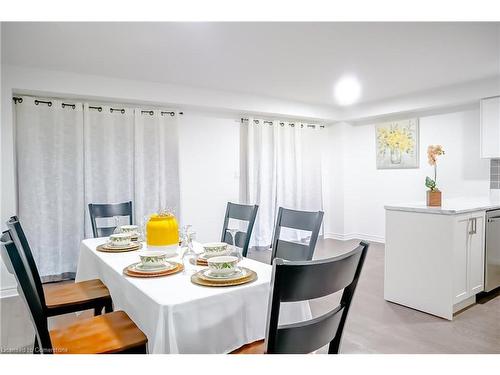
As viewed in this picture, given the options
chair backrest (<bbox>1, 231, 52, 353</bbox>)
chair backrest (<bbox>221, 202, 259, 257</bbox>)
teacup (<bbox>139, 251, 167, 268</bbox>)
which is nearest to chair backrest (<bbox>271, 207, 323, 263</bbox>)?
chair backrest (<bbox>221, 202, 259, 257</bbox>)

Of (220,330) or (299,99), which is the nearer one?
(220,330)

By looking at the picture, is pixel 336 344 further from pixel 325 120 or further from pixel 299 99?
pixel 325 120

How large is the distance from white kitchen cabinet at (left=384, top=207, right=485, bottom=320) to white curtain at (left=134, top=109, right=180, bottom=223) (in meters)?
2.76

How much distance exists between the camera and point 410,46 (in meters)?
3.08

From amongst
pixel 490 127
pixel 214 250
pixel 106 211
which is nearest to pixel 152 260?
pixel 214 250

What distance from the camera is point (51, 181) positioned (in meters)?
3.83

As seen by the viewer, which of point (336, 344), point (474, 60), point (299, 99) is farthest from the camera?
point (299, 99)

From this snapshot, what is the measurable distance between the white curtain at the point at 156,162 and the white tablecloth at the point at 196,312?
2.77 m

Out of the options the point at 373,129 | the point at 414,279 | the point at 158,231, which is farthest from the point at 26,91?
the point at 373,129

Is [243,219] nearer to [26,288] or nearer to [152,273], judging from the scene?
[152,273]

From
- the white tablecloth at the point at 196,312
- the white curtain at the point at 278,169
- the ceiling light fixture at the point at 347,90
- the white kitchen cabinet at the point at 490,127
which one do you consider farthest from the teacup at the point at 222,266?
the white kitchen cabinet at the point at 490,127

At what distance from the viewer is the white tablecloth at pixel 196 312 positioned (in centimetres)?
126

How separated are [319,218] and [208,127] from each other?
11.1 feet

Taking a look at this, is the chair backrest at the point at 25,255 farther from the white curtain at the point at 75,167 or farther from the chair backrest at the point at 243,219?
the white curtain at the point at 75,167
